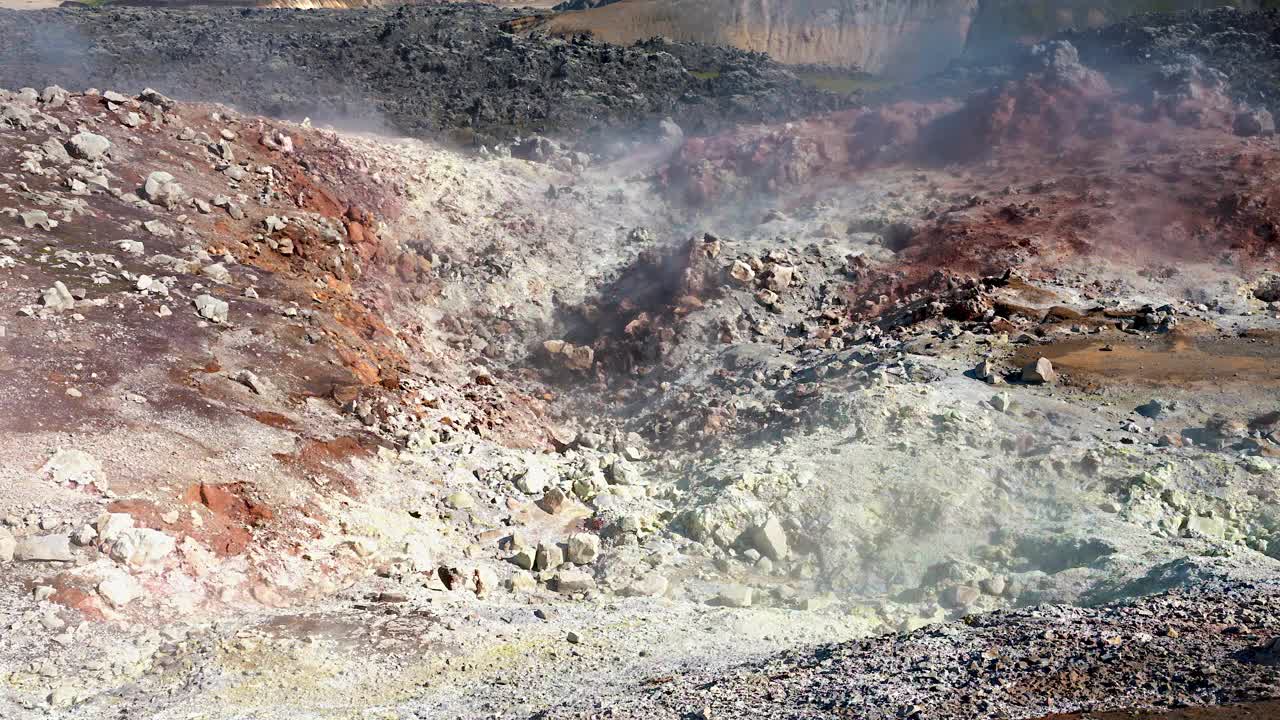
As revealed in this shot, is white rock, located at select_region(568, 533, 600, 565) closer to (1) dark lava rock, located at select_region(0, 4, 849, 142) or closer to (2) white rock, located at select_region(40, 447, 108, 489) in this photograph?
(2) white rock, located at select_region(40, 447, 108, 489)

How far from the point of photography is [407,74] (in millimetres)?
31891

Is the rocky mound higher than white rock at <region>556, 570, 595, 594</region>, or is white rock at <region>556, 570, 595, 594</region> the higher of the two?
the rocky mound

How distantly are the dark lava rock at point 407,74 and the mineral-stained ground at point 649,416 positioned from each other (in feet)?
18.3

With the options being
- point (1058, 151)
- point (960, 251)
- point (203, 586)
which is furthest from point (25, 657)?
point (1058, 151)

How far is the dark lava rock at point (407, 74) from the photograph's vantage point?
28719 millimetres

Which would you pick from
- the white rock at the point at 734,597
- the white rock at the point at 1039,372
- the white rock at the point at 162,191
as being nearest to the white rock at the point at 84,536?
the white rock at the point at 734,597

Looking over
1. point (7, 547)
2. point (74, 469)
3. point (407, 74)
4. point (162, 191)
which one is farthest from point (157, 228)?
point (407, 74)

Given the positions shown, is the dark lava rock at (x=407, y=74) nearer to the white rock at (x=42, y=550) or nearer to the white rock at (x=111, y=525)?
the white rock at (x=111, y=525)

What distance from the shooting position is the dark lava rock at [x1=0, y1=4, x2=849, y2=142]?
2872 cm

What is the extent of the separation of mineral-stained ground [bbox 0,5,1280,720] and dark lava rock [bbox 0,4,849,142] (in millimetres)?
5585

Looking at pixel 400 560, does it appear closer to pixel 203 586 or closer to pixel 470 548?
pixel 470 548

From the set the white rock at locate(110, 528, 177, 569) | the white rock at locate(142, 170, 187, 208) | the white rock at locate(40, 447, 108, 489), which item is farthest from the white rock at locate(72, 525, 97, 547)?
the white rock at locate(142, 170, 187, 208)

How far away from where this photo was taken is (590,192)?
22141mm

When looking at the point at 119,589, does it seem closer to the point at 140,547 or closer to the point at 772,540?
the point at 140,547
